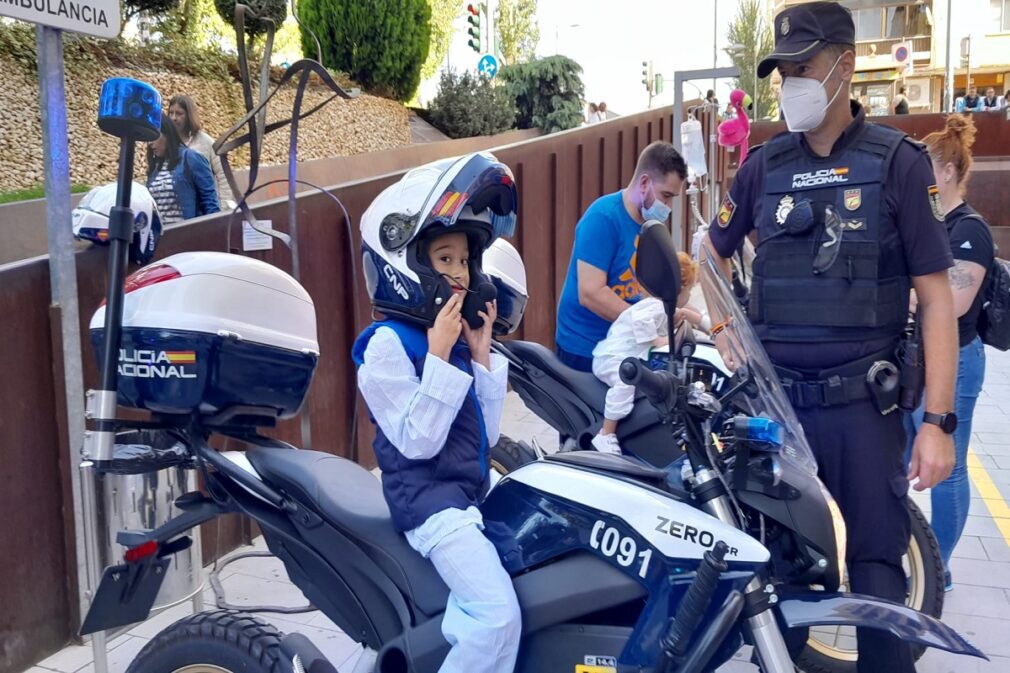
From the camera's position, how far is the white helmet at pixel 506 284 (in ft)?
11.7

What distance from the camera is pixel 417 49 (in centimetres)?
2386

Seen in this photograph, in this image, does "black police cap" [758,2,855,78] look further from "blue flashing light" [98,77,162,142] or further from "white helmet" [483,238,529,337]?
"blue flashing light" [98,77,162,142]

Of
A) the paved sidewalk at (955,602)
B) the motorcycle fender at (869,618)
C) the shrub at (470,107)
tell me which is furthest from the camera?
the shrub at (470,107)

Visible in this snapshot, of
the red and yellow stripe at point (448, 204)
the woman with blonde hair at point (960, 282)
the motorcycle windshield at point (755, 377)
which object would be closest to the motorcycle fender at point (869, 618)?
the motorcycle windshield at point (755, 377)

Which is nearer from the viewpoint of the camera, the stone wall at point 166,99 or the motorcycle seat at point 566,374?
the motorcycle seat at point 566,374

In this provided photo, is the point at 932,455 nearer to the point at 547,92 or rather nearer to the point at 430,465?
the point at 430,465

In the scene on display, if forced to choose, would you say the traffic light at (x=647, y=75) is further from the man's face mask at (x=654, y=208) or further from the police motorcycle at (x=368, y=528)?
the police motorcycle at (x=368, y=528)

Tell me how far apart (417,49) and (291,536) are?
22457 mm

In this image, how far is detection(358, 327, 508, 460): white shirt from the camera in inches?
99.0

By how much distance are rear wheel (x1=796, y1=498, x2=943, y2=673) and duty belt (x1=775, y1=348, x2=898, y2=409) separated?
75cm

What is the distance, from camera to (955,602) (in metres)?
4.37

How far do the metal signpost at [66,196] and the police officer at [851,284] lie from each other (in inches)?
86.8

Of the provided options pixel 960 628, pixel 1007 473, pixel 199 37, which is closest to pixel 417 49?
pixel 199 37

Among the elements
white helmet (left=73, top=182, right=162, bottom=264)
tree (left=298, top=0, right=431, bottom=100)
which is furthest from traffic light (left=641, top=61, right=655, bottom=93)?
A: white helmet (left=73, top=182, right=162, bottom=264)
